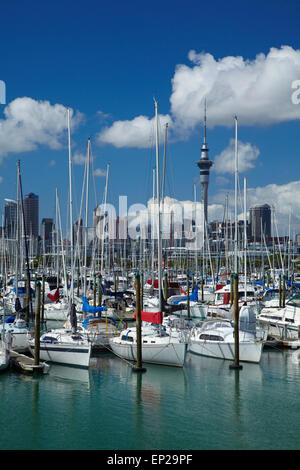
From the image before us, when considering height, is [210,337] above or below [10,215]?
below

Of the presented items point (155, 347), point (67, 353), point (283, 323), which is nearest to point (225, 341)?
point (155, 347)

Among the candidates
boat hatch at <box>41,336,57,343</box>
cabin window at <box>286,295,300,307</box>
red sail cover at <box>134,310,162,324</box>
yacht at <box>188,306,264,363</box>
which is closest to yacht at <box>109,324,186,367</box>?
red sail cover at <box>134,310,162,324</box>

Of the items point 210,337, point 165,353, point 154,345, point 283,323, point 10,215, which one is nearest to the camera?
point 165,353

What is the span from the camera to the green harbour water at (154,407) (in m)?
20.9

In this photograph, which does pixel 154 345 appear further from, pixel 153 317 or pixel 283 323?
pixel 283 323

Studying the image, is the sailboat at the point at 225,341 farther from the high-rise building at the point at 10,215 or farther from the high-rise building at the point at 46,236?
the high-rise building at the point at 46,236

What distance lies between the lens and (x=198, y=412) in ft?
80.3

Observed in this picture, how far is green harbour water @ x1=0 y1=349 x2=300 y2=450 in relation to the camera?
824 inches

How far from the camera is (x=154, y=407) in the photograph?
25.3m

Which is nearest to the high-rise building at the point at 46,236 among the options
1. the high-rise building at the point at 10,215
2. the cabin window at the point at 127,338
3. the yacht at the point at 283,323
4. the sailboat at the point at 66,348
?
the high-rise building at the point at 10,215

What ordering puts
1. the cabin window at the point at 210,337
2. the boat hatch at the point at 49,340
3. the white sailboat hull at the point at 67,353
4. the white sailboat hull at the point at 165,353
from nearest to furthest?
the white sailboat hull at the point at 67,353
the white sailboat hull at the point at 165,353
the boat hatch at the point at 49,340
the cabin window at the point at 210,337

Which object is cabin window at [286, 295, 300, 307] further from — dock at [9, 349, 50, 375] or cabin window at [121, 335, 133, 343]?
dock at [9, 349, 50, 375]

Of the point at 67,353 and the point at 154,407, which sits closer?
the point at 154,407
